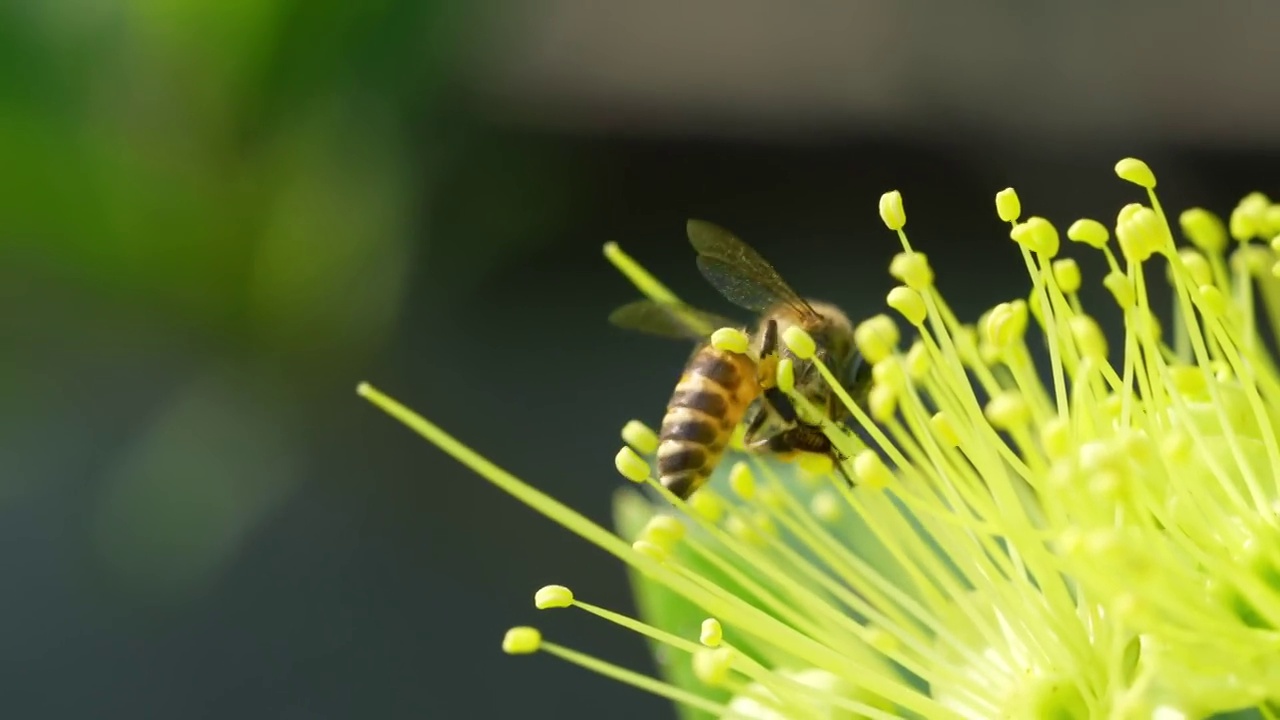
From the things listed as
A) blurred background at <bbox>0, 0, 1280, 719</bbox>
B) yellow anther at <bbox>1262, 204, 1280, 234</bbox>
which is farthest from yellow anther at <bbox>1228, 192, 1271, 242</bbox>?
blurred background at <bbox>0, 0, 1280, 719</bbox>

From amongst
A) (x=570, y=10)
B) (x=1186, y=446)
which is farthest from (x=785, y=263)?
(x=1186, y=446)

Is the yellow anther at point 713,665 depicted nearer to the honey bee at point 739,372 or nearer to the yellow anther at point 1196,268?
the honey bee at point 739,372

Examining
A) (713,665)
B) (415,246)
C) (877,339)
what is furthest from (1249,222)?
(415,246)

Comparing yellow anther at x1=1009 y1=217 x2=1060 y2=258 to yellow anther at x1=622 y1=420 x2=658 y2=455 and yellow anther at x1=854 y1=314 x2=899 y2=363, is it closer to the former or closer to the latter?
yellow anther at x1=854 y1=314 x2=899 y2=363

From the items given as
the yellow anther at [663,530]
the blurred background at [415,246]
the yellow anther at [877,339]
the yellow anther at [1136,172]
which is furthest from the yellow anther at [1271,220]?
the blurred background at [415,246]

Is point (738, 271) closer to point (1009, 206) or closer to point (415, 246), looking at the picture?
point (1009, 206)

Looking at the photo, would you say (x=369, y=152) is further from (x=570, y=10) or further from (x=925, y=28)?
(x=925, y=28)
